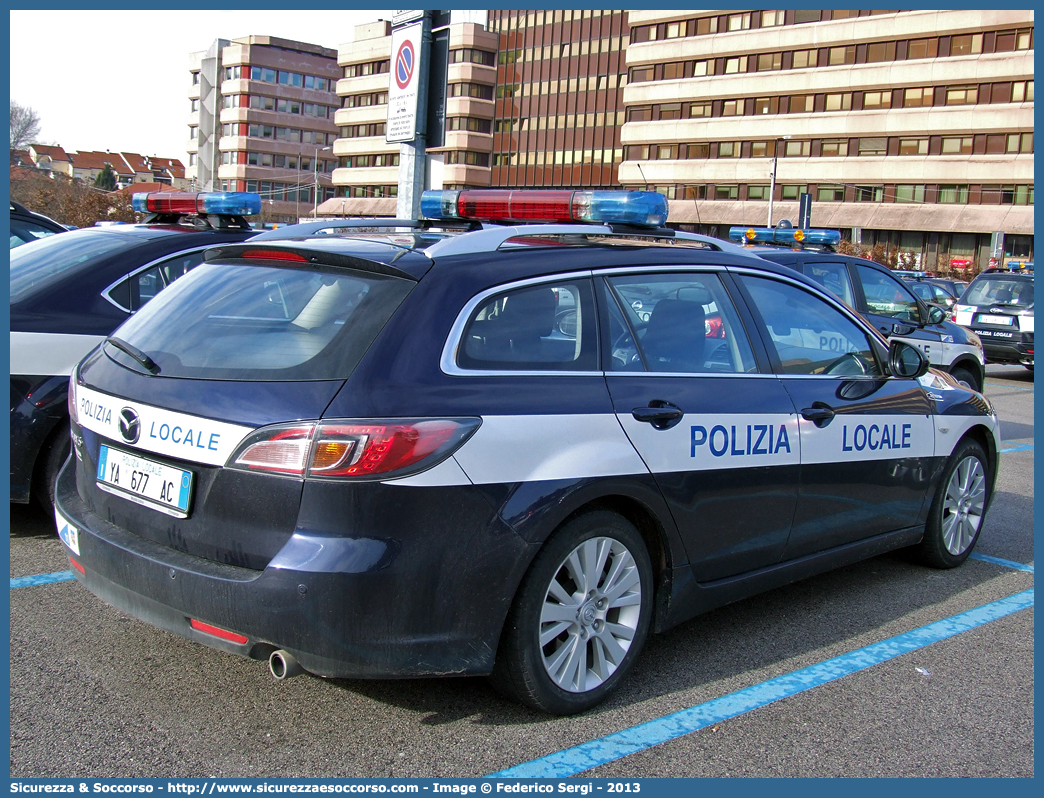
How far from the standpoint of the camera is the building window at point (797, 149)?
72250mm

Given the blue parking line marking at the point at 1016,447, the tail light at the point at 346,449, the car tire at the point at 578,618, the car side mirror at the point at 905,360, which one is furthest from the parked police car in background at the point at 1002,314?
the tail light at the point at 346,449

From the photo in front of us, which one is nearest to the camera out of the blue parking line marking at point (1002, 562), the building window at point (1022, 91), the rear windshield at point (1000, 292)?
the blue parking line marking at point (1002, 562)

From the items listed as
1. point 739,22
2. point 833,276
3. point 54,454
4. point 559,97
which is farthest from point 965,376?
point 559,97

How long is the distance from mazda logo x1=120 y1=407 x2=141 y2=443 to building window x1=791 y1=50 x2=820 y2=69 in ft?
244

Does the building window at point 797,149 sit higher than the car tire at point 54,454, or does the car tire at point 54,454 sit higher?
the building window at point 797,149

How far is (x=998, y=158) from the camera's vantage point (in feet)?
210

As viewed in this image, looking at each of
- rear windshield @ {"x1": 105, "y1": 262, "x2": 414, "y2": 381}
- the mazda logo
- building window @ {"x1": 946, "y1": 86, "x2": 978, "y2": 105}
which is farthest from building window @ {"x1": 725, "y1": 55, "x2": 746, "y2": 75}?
the mazda logo

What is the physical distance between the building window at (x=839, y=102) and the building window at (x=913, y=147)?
4531 millimetres

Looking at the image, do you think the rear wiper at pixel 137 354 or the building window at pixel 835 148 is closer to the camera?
the rear wiper at pixel 137 354

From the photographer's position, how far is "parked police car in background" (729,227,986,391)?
30.5 ft

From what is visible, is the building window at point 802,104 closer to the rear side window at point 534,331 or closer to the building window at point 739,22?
the building window at point 739,22

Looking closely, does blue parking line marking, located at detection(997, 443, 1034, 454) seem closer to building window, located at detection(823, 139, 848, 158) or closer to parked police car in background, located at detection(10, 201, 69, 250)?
parked police car in background, located at detection(10, 201, 69, 250)
